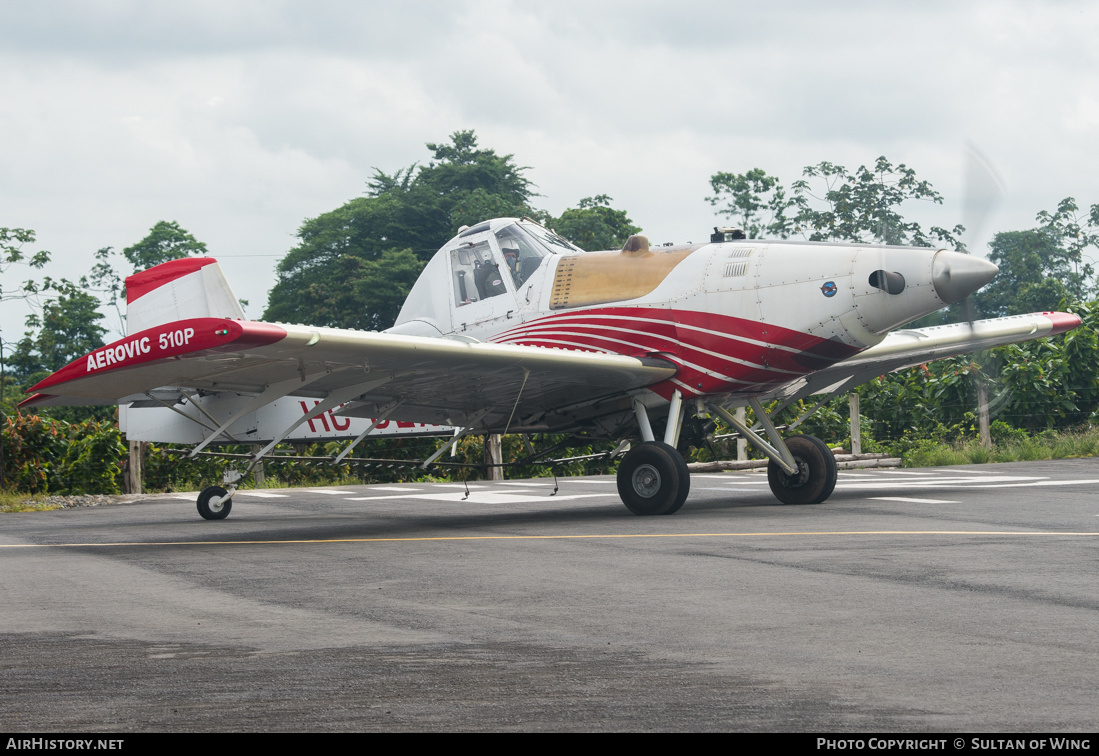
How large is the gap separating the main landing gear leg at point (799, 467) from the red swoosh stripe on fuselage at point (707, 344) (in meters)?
0.58

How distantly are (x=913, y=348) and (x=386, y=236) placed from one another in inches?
1826

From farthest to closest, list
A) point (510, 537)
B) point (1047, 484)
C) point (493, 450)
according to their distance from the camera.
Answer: point (493, 450) < point (1047, 484) < point (510, 537)

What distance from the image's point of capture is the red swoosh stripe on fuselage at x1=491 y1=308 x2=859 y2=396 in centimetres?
1017

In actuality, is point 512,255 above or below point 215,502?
above

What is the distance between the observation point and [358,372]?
9.90 metres

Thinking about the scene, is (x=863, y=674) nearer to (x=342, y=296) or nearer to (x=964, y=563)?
(x=964, y=563)

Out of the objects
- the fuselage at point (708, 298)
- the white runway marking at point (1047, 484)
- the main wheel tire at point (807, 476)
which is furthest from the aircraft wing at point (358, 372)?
the white runway marking at point (1047, 484)

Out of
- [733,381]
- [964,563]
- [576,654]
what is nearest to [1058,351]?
[733,381]

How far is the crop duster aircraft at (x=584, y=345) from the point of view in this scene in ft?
30.9

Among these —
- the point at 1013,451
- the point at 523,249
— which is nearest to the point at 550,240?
the point at 523,249

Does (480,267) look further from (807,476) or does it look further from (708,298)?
(807,476)

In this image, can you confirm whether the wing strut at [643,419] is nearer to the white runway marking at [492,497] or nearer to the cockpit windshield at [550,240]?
the cockpit windshield at [550,240]

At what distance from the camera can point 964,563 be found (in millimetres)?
6297

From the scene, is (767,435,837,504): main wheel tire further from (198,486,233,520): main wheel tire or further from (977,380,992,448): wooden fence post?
(977,380,992,448): wooden fence post
